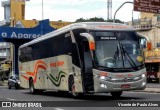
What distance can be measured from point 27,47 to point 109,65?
1231 centimetres

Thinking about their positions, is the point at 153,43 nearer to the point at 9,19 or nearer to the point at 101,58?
the point at 101,58

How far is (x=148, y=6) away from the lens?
3186 cm

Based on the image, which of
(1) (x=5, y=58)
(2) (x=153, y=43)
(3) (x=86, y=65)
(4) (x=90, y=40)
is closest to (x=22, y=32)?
(2) (x=153, y=43)

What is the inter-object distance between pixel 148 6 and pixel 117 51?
1318 centimetres

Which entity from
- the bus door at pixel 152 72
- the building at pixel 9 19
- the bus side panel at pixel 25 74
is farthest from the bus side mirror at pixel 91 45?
the building at pixel 9 19

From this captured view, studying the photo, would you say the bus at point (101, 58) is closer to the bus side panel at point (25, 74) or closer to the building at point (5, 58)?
the bus side panel at point (25, 74)

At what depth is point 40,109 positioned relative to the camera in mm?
16172

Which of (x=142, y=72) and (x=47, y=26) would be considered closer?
(x=142, y=72)

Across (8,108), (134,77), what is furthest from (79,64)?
(8,108)

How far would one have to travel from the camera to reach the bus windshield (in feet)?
63.4

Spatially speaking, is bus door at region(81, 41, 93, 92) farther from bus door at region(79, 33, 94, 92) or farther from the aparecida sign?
the aparecida sign

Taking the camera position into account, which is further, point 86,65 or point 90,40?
point 86,65

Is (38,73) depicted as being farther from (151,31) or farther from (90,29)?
(151,31)

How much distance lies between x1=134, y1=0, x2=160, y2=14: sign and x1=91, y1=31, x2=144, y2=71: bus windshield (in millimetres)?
11775
